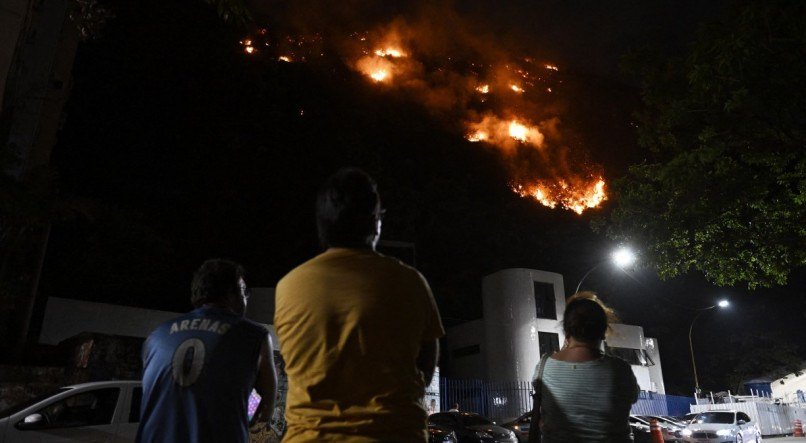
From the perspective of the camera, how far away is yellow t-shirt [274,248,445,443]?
5.41 ft

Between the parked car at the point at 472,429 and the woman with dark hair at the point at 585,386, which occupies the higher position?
the woman with dark hair at the point at 585,386

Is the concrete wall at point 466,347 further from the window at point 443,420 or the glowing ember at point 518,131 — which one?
the glowing ember at point 518,131

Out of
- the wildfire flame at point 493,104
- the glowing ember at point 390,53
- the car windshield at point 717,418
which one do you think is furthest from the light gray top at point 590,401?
the glowing ember at point 390,53

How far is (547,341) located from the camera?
27.4 meters

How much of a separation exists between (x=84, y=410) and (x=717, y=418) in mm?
17267

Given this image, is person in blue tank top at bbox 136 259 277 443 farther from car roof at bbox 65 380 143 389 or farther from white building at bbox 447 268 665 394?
white building at bbox 447 268 665 394

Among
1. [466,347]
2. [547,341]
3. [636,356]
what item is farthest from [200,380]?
[636,356]

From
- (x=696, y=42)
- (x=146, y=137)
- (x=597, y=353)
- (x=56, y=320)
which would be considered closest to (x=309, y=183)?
(x=146, y=137)

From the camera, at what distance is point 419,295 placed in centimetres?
180

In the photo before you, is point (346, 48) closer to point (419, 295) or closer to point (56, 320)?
point (56, 320)

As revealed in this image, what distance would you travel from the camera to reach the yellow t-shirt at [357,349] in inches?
64.9

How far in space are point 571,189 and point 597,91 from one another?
43.3m

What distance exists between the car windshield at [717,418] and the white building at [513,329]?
9760mm

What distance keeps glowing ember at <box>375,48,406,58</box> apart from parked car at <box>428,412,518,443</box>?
3412 inches
